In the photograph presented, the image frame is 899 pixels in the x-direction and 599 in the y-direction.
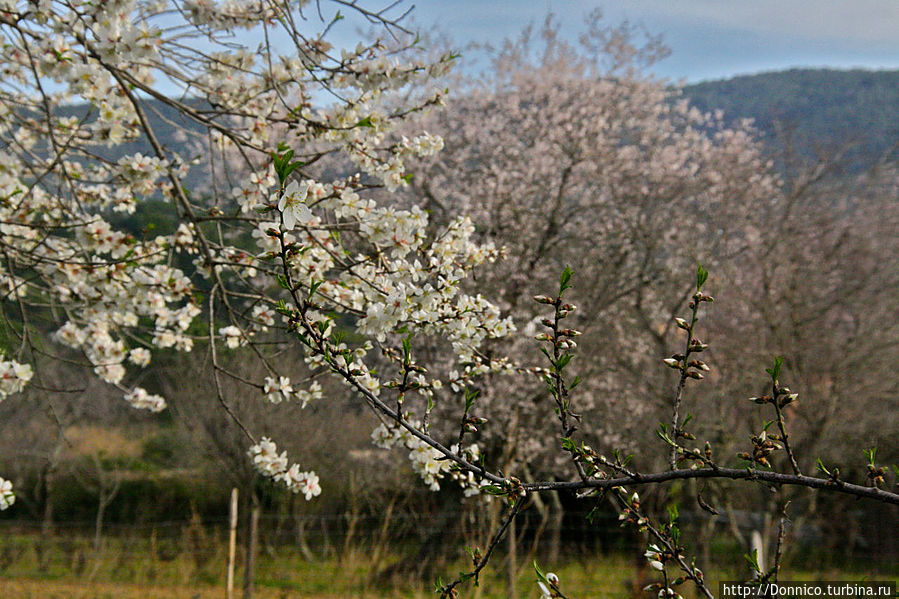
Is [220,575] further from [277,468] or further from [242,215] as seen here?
[242,215]

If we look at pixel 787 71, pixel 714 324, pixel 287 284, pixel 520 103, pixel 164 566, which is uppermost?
pixel 787 71

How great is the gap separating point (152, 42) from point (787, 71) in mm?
42122

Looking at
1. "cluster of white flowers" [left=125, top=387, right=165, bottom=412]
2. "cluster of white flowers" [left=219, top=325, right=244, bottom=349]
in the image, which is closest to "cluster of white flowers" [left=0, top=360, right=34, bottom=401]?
"cluster of white flowers" [left=125, top=387, right=165, bottom=412]

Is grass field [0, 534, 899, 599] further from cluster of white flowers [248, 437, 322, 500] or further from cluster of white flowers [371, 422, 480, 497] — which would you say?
cluster of white flowers [371, 422, 480, 497]

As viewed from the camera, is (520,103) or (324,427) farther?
(520,103)

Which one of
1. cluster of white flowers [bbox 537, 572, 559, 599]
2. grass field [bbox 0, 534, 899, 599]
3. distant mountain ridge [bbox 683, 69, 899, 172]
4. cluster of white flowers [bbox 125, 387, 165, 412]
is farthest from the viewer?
distant mountain ridge [bbox 683, 69, 899, 172]

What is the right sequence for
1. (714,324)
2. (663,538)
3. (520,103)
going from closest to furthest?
(663,538)
(714,324)
(520,103)

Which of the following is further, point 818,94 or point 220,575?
point 818,94

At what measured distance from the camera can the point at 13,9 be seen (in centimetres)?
223

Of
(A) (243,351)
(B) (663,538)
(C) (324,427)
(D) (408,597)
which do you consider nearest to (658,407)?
(D) (408,597)

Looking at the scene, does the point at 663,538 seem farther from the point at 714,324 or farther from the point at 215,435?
the point at 215,435

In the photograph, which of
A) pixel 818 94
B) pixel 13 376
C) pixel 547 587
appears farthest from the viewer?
pixel 818 94

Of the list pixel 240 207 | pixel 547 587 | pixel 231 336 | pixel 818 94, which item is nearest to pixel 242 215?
pixel 240 207

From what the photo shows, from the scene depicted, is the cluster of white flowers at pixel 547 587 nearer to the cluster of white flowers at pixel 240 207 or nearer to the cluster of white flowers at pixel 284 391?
the cluster of white flowers at pixel 240 207
